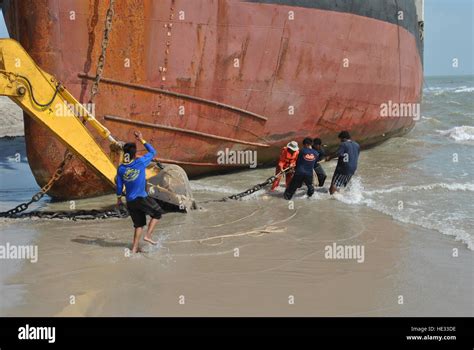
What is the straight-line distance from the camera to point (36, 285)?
4.58 metres

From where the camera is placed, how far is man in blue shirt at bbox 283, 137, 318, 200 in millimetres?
8086

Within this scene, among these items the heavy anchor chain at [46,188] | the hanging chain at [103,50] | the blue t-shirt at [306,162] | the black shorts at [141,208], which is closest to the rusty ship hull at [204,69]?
the hanging chain at [103,50]

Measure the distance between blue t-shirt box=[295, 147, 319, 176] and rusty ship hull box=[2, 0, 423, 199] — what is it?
4.24 feet

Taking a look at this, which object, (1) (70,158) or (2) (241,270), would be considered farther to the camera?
→ (1) (70,158)

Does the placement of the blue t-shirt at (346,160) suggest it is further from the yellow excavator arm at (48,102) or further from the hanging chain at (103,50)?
the hanging chain at (103,50)

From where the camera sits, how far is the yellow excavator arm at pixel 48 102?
20.9ft

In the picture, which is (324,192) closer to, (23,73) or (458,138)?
(23,73)

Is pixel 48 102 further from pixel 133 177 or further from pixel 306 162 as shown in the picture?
pixel 306 162

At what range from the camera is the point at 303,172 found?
808 centimetres

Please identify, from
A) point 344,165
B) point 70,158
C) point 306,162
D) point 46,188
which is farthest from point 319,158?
point 46,188

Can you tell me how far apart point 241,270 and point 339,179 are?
389 centimetres

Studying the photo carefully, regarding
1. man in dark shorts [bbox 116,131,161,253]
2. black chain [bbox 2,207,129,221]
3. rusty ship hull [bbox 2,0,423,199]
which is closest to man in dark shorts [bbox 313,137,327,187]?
rusty ship hull [bbox 2,0,423,199]
